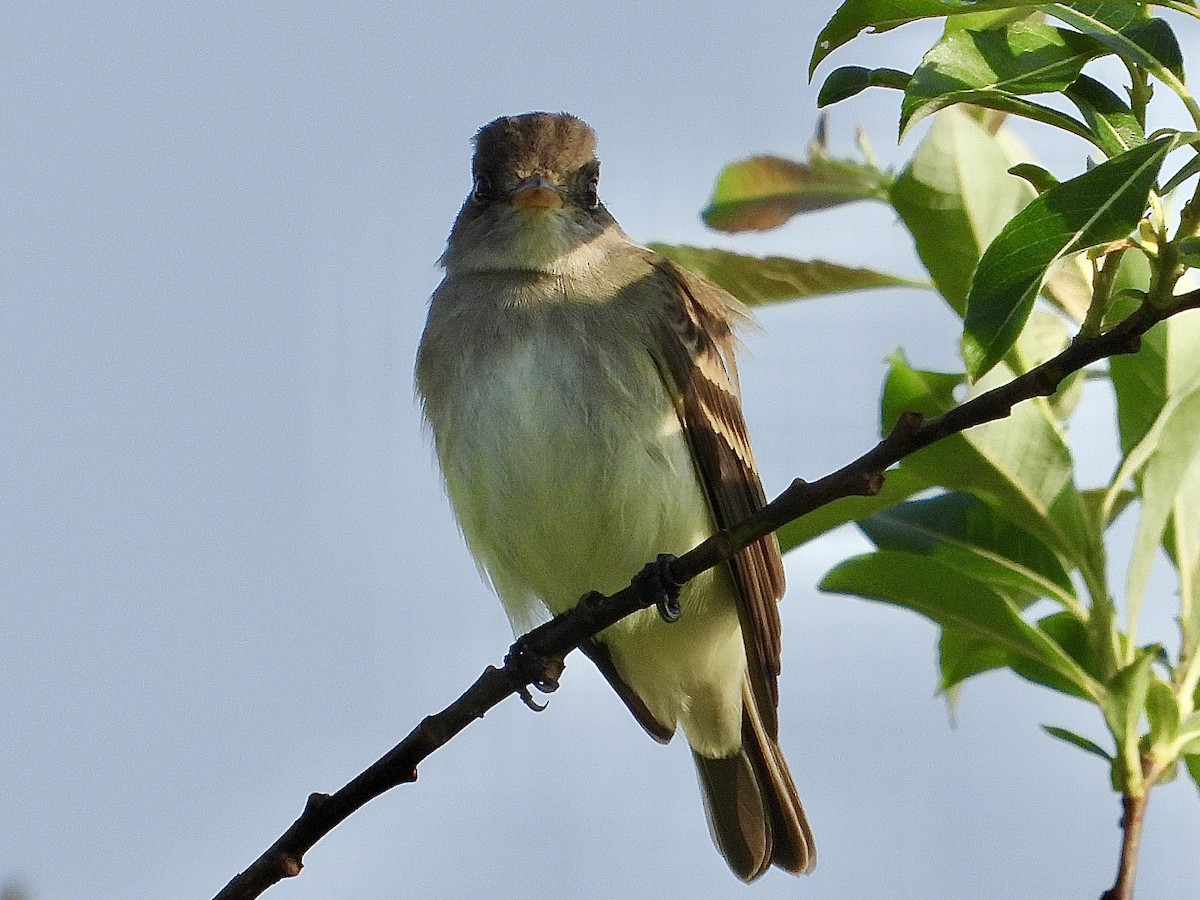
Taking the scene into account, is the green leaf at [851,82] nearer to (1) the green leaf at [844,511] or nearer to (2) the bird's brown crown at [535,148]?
(1) the green leaf at [844,511]

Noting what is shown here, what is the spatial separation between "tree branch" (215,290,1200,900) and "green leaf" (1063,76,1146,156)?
1.58 feet

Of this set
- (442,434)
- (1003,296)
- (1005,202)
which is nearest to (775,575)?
(442,434)

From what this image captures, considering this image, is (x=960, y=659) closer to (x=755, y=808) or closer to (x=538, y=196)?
(x=755, y=808)

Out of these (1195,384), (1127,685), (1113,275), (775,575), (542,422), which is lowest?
(1127,685)

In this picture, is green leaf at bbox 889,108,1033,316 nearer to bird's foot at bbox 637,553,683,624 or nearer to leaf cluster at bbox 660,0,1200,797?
leaf cluster at bbox 660,0,1200,797

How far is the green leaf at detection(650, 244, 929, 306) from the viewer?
4.67 metres

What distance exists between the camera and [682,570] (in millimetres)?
3256

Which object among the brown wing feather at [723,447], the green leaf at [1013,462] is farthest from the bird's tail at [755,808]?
the green leaf at [1013,462]

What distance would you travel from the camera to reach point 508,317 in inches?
201

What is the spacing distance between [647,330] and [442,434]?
776mm

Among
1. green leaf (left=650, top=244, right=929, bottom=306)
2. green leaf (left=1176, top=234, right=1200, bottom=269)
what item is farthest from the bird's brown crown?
green leaf (left=1176, top=234, right=1200, bottom=269)

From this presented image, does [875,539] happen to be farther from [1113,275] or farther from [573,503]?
[1113,275]

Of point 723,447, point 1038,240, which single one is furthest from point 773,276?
point 1038,240

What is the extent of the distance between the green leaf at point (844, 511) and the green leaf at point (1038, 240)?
1.69 m
